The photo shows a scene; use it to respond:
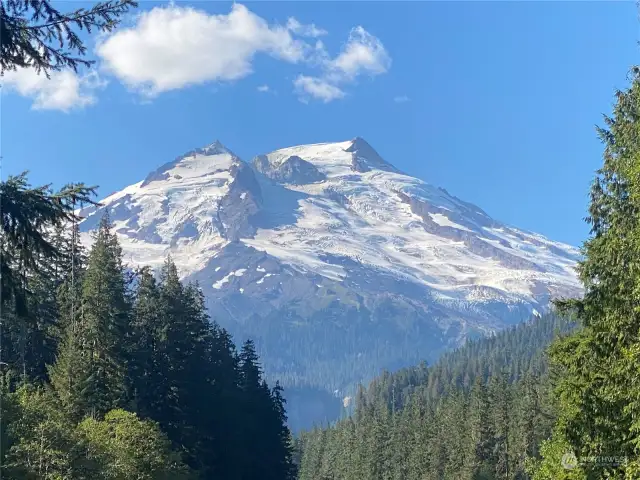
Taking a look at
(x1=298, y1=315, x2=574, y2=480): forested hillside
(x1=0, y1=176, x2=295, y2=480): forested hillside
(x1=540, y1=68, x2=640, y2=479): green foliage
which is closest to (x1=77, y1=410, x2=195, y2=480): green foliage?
(x1=0, y1=176, x2=295, y2=480): forested hillside

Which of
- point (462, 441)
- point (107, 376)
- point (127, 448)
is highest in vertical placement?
point (107, 376)

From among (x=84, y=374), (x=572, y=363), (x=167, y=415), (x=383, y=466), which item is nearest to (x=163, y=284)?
(x=167, y=415)

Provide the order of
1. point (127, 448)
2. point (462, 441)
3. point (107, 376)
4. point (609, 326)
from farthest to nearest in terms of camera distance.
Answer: point (462, 441) → point (107, 376) → point (127, 448) → point (609, 326)

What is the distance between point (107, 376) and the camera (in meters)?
40.0

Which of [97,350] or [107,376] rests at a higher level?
[97,350]

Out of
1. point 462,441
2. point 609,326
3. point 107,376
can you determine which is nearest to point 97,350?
point 107,376

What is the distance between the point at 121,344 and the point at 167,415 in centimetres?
591

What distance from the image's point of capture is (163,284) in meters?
55.4

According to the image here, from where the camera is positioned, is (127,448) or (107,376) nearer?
(127,448)

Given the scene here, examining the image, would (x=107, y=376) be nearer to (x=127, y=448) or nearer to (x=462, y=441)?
(x=127, y=448)

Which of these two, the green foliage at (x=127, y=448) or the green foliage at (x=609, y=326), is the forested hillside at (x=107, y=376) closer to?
the green foliage at (x=127, y=448)

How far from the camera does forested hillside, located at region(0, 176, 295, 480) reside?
1282 cm

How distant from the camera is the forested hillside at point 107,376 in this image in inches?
505

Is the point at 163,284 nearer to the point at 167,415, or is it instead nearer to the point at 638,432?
the point at 167,415
